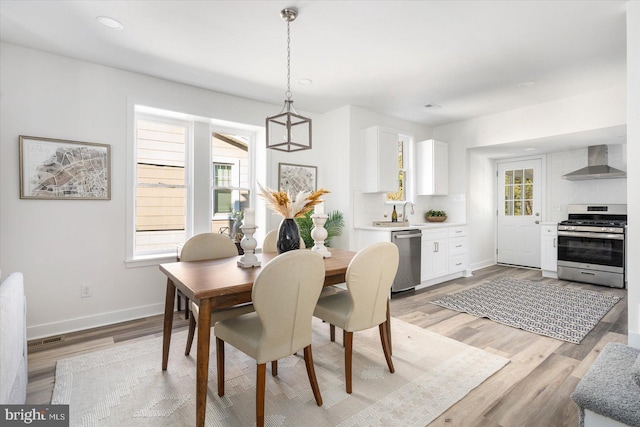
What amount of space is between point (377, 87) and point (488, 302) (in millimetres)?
2904

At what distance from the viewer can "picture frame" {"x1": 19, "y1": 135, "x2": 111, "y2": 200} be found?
285cm

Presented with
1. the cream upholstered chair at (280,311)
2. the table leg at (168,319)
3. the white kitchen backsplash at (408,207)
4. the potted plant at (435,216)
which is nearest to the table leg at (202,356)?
the cream upholstered chair at (280,311)

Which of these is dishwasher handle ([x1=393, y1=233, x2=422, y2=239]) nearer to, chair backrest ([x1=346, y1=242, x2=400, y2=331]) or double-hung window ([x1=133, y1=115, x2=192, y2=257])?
chair backrest ([x1=346, y1=242, x2=400, y2=331])

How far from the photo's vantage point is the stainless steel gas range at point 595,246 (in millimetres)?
4516

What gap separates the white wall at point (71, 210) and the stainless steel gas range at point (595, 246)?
18.8 feet

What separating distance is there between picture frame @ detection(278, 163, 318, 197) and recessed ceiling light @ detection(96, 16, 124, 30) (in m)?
2.29

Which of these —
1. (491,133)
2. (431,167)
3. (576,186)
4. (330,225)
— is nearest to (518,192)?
(576,186)

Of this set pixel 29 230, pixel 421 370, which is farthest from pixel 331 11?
pixel 29 230

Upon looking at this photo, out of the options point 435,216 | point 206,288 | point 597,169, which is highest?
point 597,169

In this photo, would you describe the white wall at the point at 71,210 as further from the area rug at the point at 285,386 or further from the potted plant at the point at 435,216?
the potted plant at the point at 435,216

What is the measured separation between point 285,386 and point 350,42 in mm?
2739

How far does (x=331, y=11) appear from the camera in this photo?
2.32 meters

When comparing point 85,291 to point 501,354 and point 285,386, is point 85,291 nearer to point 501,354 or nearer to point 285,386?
point 285,386

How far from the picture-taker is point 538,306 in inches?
146
